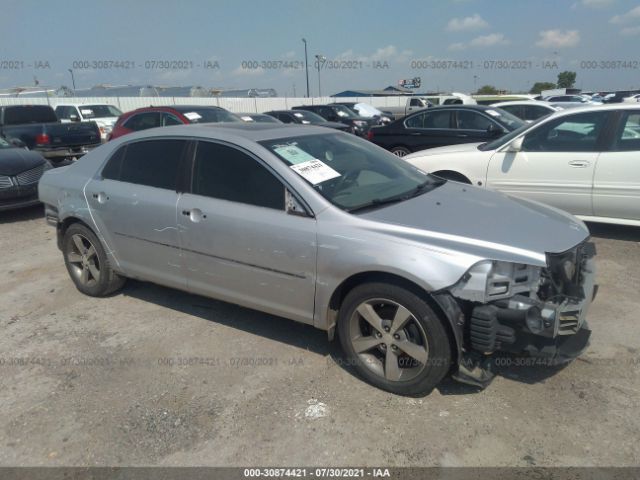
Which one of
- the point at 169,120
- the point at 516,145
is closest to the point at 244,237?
the point at 516,145

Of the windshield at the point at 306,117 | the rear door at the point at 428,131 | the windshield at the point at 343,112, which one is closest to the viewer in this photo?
the rear door at the point at 428,131

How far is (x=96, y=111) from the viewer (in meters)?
18.3

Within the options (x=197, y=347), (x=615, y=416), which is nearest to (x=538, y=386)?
(x=615, y=416)

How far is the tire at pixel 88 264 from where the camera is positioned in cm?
438

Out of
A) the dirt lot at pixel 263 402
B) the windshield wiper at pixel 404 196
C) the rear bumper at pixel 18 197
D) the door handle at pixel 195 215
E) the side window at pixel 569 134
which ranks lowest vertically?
the dirt lot at pixel 263 402

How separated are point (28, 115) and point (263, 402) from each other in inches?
512

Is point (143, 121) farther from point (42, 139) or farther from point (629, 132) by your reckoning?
point (629, 132)

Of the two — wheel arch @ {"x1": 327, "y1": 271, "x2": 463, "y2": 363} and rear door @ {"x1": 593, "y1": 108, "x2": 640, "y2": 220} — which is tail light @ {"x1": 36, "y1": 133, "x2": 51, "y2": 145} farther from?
rear door @ {"x1": 593, "y1": 108, "x2": 640, "y2": 220}

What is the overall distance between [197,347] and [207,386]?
53 cm

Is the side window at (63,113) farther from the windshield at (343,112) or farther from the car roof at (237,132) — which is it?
the car roof at (237,132)

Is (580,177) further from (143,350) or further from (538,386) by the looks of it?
(143,350)

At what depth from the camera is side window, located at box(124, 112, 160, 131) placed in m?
10.1

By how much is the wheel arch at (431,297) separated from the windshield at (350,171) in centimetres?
45

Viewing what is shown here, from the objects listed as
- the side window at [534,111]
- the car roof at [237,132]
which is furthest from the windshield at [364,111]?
the car roof at [237,132]
